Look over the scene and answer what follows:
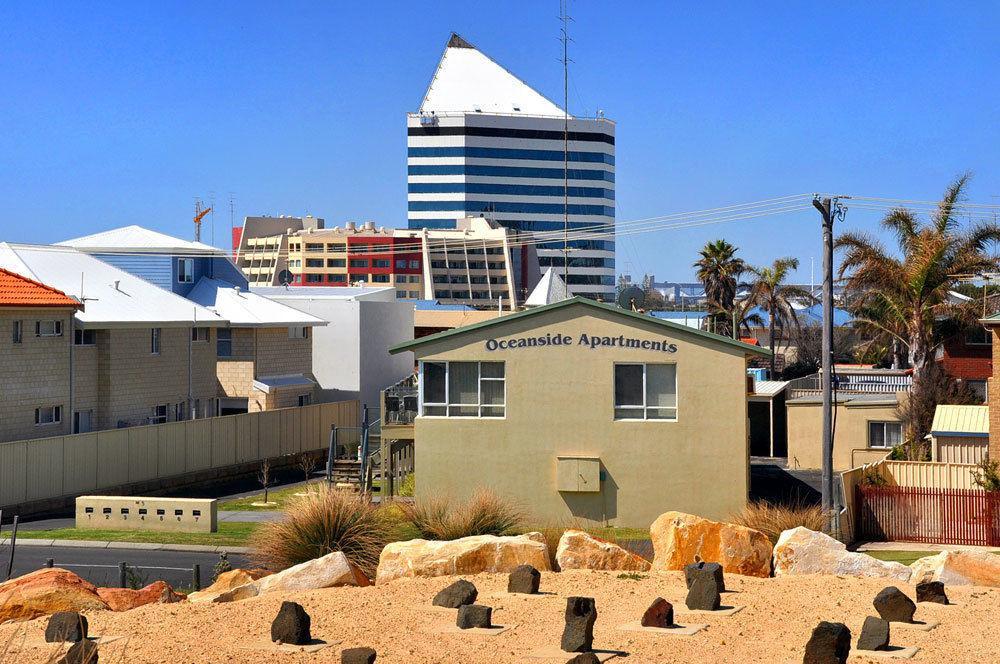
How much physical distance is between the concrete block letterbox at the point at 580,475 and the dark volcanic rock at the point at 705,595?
55.6ft

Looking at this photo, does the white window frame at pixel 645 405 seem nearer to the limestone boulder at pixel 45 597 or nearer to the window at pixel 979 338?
the limestone boulder at pixel 45 597

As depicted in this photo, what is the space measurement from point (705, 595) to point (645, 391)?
17.5 metres

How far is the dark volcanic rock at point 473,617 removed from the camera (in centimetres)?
1498

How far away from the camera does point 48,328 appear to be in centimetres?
4103

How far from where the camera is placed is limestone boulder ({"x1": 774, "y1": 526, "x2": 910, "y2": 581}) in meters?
18.8

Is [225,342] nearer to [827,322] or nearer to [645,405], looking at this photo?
[645,405]

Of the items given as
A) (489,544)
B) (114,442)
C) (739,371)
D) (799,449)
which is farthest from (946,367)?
(489,544)

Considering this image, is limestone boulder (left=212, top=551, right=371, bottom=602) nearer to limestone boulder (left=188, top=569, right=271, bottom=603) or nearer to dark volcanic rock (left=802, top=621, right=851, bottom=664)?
limestone boulder (left=188, top=569, right=271, bottom=603)

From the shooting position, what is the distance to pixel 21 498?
35.8m

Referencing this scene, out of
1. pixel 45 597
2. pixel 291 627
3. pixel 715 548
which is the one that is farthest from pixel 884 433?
pixel 45 597

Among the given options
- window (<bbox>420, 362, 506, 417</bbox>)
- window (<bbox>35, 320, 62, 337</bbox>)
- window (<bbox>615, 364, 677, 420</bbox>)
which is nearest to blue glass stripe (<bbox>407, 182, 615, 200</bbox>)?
window (<bbox>35, 320, 62, 337</bbox>)

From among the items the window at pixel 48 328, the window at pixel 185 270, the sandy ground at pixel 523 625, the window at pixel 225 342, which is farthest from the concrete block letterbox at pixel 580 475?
the window at pixel 185 270

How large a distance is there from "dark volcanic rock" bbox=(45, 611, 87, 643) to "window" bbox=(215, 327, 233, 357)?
126ft

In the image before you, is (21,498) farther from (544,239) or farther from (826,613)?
(544,239)
